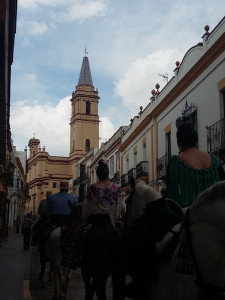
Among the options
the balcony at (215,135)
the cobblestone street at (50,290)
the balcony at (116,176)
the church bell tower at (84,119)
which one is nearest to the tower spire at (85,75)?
the church bell tower at (84,119)

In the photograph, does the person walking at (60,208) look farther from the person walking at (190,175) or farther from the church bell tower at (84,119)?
the church bell tower at (84,119)

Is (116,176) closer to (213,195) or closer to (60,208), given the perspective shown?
(60,208)

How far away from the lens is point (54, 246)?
609 centimetres

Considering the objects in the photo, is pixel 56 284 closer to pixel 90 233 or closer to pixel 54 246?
pixel 54 246

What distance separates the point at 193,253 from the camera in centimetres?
219

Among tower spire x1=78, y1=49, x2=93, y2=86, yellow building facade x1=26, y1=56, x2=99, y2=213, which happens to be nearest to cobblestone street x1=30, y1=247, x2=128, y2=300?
yellow building facade x1=26, y1=56, x2=99, y2=213

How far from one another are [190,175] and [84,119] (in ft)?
Result: 193

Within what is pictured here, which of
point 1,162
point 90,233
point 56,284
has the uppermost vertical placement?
point 1,162

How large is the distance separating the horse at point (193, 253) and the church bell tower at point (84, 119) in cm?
5758

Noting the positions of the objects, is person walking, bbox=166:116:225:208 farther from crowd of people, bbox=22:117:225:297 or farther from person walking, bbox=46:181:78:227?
person walking, bbox=46:181:78:227

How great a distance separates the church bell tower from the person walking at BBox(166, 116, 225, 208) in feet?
188

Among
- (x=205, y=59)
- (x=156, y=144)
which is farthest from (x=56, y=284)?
(x=156, y=144)

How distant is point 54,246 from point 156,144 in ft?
51.2

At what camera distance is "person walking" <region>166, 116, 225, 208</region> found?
2729mm
